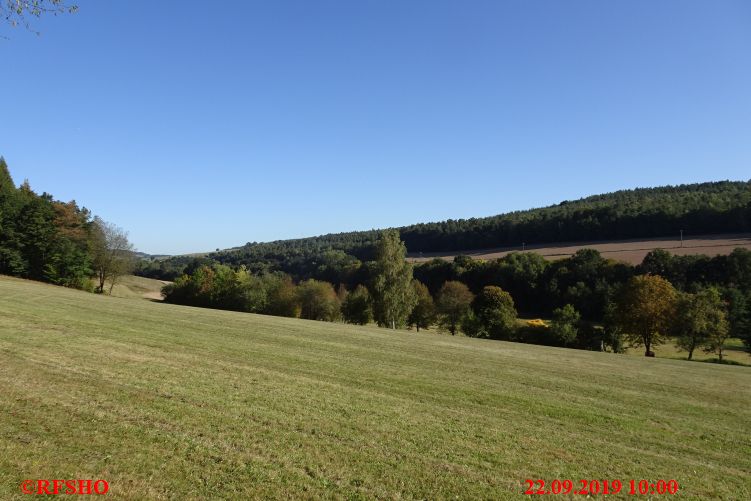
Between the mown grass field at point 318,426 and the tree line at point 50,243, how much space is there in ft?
192

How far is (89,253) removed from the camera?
245ft

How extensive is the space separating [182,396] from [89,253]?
7680 cm

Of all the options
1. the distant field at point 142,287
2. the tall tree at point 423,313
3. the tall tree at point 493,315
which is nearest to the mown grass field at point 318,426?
the tall tree at point 493,315

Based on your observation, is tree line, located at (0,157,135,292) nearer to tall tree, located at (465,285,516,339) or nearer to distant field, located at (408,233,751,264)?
tall tree, located at (465,285,516,339)

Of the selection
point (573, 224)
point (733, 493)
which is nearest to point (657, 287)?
point (733, 493)

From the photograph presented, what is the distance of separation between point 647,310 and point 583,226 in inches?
3107

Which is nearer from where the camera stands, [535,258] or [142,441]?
[142,441]

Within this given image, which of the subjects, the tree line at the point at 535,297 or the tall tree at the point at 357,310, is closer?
the tree line at the point at 535,297

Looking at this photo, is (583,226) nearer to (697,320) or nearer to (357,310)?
(697,320)

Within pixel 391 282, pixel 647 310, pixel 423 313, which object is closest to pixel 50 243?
pixel 391 282

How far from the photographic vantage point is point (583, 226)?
127312mm

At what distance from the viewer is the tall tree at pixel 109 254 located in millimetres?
76812

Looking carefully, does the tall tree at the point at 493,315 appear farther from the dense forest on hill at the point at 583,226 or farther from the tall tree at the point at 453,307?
the dense forest on hill at the point at 583,226

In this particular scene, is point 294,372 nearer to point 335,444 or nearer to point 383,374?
point 383,374
